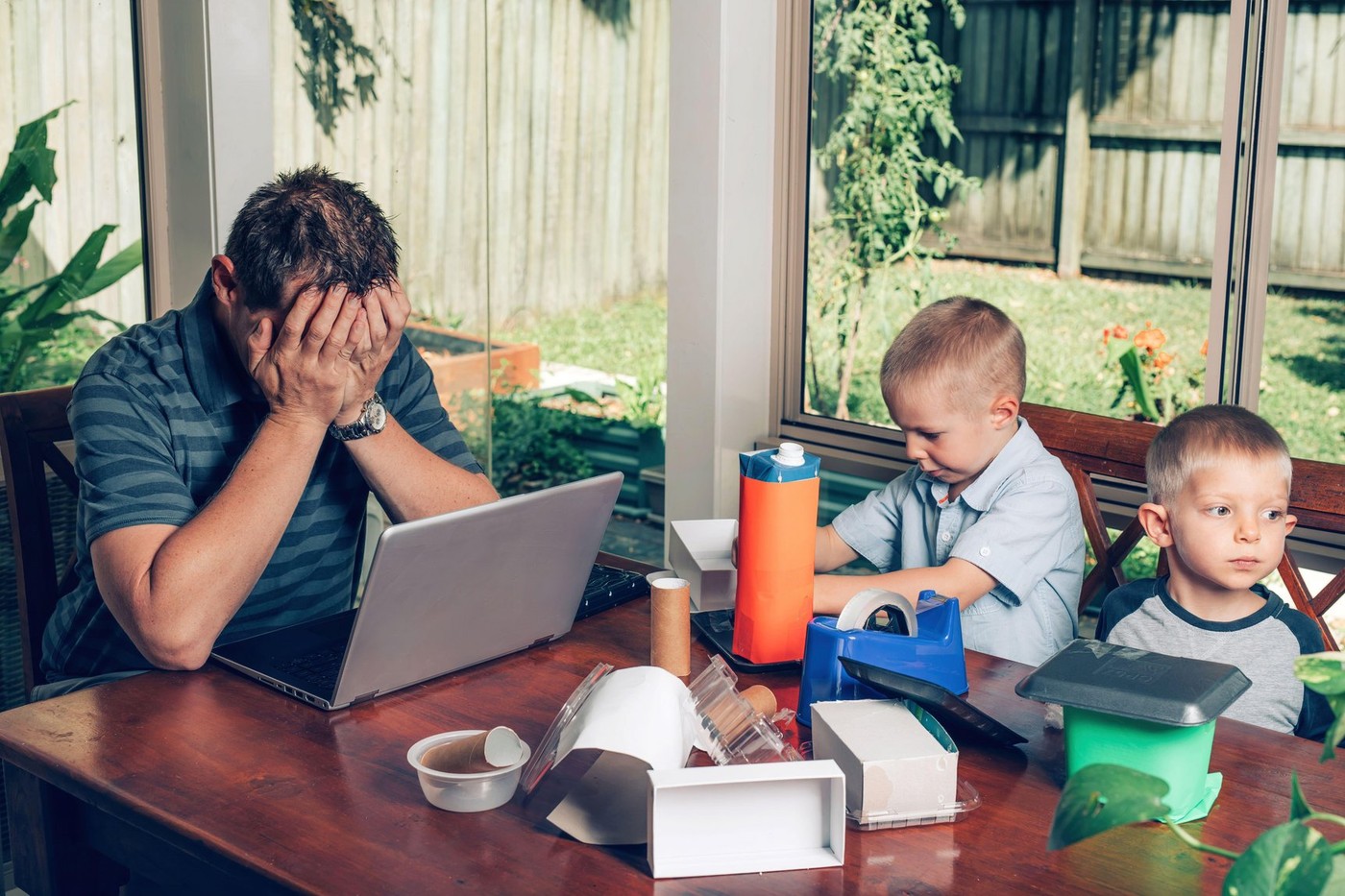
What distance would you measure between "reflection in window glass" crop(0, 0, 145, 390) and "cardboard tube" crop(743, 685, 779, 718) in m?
2.16

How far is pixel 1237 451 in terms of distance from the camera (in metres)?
1.59

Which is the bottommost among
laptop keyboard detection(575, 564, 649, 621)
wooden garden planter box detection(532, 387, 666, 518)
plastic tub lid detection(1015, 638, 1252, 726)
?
wooden garden planter box detection(532, 387, 666, 518)

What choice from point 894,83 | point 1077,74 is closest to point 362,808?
point 894,83

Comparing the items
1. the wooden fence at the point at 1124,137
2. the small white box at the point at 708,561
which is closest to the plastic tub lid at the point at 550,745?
the small white box at the point at 708,561

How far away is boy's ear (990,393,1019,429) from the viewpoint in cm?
182

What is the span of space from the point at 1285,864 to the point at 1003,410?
46.1 inches

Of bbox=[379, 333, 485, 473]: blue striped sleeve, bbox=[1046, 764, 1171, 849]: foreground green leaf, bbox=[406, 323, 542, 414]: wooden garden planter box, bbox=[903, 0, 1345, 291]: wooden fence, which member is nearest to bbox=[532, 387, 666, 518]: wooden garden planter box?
bbox=[406, 323, 542, 414]: wooden garden planter box

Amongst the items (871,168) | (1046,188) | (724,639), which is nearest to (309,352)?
(724,639)

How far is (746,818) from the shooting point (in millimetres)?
1046

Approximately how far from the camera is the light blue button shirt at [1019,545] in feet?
5.76

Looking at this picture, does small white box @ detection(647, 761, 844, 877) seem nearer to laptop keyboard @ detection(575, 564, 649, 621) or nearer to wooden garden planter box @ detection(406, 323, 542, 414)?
laptop keyboard @ detection(575, 564, 649, 621)

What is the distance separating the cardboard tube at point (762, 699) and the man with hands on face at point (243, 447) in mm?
623

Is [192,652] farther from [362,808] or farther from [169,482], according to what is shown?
[362,808]

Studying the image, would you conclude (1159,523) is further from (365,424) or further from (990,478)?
(365,424)
